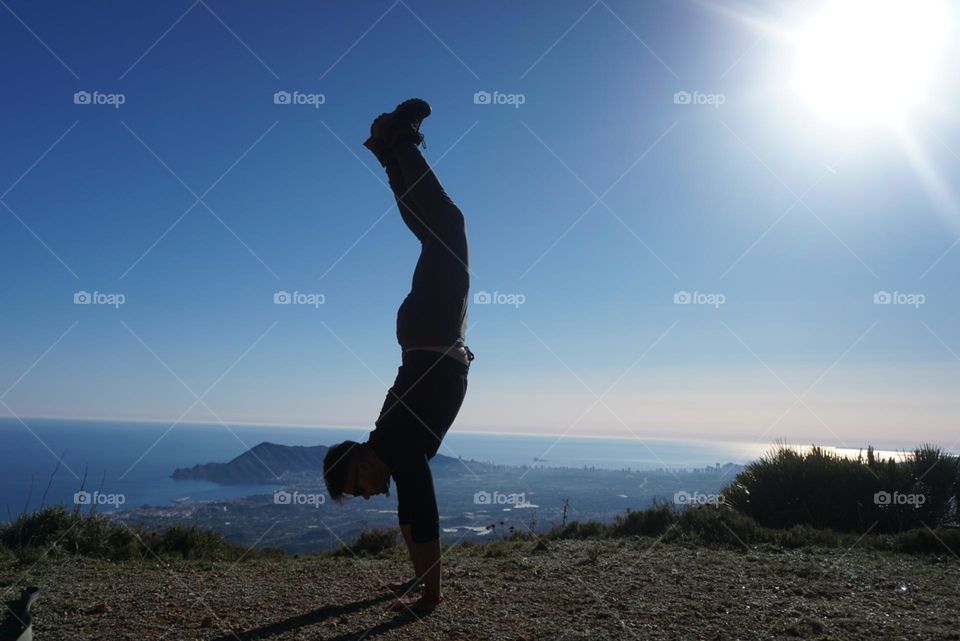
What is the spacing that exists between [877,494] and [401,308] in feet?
25.7

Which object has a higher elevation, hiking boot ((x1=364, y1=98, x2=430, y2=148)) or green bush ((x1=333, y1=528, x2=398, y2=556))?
hiking boot ((x1=364, y1=98, x2=430, y2=148))

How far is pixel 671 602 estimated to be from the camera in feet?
12.7

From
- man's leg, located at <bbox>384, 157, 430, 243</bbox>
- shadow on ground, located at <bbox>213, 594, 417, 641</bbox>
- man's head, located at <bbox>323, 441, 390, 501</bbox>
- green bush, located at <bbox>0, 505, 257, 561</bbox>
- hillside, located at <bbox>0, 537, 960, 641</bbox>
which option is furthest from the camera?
green bush, located at <bbox>0, 505, 257, 561</bbox>

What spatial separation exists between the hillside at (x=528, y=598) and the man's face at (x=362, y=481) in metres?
0.63

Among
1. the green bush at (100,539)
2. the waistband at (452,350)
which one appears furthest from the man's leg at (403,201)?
the green bush at (100,539)

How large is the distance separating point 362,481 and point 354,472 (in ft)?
0.21

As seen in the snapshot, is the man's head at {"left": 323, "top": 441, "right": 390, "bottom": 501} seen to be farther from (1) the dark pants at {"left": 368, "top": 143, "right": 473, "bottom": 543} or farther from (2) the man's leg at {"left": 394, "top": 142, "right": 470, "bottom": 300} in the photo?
(2) the man's leg at {"left": 394, "top": 142, "right": 470, "bottom": 300}

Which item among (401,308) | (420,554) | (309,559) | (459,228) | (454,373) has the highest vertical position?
(459,228)

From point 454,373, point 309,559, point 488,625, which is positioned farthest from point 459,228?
point 309,559

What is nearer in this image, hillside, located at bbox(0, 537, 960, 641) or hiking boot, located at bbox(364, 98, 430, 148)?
hillside, located at bbox(0, 537, 960, 641)

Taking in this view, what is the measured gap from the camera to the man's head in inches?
140

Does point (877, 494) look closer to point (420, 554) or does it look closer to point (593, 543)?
point (593, 543)

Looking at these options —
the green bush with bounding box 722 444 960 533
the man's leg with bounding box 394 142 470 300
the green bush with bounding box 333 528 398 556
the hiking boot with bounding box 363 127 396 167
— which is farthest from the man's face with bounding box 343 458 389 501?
the green bush with bounding box 722 444 960 533

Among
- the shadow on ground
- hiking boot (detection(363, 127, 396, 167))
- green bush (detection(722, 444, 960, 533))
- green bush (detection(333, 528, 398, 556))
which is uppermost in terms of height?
hiking boot (detection(363, 127, 396, 167))
